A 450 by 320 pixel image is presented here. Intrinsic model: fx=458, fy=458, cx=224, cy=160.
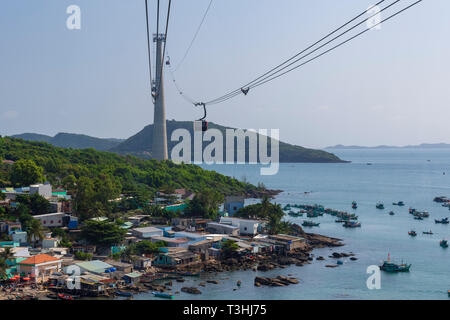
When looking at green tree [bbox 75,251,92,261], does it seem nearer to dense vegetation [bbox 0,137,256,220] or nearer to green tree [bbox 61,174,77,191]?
dense vegetation [bbox 0,137,256,220]

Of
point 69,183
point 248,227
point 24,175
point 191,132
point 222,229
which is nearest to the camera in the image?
point 222,229

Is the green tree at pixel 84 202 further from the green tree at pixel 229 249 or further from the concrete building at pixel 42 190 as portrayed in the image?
the green tree at pixel 229 249

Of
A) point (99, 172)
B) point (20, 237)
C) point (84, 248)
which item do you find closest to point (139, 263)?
point (84, 248)

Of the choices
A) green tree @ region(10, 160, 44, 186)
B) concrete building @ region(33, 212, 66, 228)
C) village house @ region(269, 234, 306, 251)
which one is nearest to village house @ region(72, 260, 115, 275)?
concrete building @ region(33, 212, 66, 228)

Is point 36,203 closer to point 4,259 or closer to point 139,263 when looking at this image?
point 4,259

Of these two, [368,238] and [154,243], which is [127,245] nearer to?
[154,243]

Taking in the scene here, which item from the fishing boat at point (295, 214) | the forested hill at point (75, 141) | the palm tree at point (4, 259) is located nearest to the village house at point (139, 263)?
the palm tree at point (4, 259)
